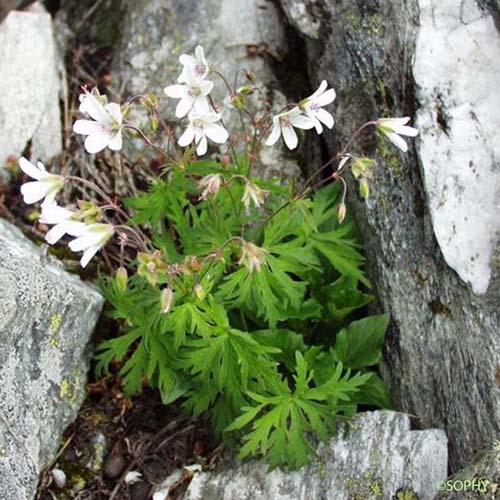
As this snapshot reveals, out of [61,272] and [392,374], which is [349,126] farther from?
[61,272]

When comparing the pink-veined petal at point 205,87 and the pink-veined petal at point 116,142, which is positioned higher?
the pink-veined petal at point 205,87

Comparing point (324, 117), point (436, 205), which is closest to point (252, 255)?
point (324, 117)

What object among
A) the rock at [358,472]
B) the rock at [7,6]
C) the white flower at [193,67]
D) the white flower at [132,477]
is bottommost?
the white flower at [132,477]

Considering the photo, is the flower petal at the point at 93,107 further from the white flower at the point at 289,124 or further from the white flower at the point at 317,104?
the white flower at the point at 317,104

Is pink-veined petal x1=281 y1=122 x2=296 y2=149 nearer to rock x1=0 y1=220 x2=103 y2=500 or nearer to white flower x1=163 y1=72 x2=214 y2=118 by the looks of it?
white flower x1=163 y1=72 x2=214 y2=118

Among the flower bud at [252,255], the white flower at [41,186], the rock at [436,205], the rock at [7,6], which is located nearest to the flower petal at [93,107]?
the white flower at [41,186]

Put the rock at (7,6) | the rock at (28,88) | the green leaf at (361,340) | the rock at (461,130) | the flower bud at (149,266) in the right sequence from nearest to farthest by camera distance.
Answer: the flower bud at (149,266)
the rock at (461,130)
the green leaf at (361,340)
the rock at (28,88)
the rock at (7,6)

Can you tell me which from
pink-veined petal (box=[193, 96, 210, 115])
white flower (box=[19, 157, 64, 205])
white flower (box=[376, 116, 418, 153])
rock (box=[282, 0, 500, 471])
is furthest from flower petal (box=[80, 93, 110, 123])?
rock (box=[282, 0, 500, 471])
